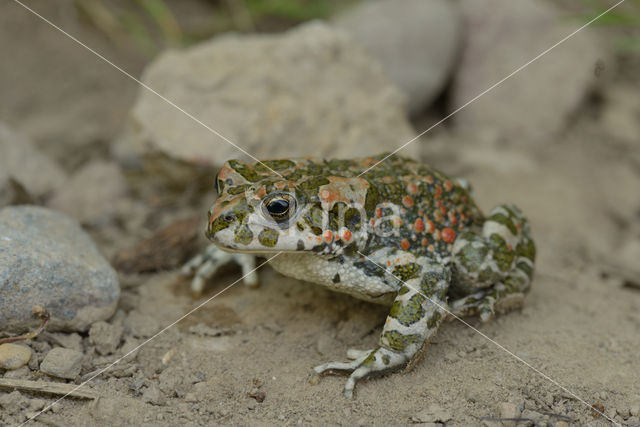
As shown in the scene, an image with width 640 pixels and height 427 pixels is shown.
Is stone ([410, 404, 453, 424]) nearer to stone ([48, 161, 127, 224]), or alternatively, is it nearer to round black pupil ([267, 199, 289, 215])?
round black pupil ([267, 199, 289, 215])

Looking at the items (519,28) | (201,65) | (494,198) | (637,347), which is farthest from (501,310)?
(519,28)

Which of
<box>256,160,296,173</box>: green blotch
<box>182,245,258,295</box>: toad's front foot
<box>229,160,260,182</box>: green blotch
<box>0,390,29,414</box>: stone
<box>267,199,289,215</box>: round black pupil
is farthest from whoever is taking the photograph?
<box>182,245,258,295</box>: toad's front foot

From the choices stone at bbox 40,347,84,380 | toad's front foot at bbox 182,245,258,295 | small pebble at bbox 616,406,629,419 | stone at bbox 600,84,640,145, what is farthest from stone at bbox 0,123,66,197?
stone at bbox 600,84,640,145

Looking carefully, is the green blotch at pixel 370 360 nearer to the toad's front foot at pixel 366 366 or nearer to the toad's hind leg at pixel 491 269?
the toad's front foot at pixel 366 366

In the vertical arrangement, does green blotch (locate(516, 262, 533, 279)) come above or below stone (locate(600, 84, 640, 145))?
below

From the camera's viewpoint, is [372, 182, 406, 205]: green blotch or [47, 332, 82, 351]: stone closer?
[47, 332, 82, 351]: stone

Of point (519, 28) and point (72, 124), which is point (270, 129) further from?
point (519, 28)

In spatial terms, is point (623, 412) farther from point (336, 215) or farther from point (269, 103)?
point (269, 103)

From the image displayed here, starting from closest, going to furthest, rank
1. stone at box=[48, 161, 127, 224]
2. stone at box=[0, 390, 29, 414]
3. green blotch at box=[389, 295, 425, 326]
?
1. stone at box=[0, 390, 29, 414]
2. green blotch at box=[389, 295, 425, 326]
3. stone at box=[48, 161, 127, 224]

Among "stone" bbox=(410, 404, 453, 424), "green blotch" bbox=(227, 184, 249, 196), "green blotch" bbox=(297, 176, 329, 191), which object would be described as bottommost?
"stone" bbox=(410, 404, 453, 424)
